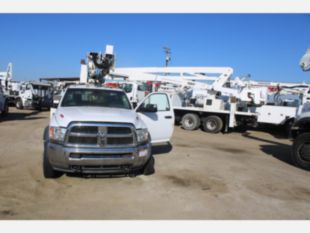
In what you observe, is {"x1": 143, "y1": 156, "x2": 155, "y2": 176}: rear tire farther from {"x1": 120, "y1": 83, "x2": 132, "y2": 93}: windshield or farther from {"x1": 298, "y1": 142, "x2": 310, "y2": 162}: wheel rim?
{"x1": 120, "y1": 83, "x2": 132, "y2": 93}: windshield

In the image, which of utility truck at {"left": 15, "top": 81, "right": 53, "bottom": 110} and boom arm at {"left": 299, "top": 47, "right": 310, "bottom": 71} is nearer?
boom arm at {"left": 299, "top": 47, "right": 310, "bottom": 71}

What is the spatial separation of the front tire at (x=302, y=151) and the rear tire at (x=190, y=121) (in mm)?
7371

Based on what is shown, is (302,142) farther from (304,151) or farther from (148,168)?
(148,168)

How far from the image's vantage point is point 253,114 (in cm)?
1434

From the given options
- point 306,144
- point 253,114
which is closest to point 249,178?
point 306,144

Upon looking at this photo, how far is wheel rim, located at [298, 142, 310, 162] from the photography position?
7847 millimetres

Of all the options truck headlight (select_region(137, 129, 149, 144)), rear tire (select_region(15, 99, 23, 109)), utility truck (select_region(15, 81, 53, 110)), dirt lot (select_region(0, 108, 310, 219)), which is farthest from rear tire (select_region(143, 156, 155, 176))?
rear tire (select_region(15, 99, 23, 109))

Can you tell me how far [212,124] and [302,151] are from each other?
23.2 ft

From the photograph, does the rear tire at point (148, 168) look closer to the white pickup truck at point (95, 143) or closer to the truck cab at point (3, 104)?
the white pickup truck at point (95, 143)

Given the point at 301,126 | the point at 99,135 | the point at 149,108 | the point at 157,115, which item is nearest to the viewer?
the point at 99,135

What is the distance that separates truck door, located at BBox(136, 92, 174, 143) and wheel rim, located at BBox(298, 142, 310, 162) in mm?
3588

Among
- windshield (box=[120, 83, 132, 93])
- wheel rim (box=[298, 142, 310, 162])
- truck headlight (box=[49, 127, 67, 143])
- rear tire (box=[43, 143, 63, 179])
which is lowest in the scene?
rear tire (box=[43, 143, 63, 179])

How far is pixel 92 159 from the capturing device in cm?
501

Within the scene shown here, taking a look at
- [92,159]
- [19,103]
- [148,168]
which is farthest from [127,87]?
[92,159]
